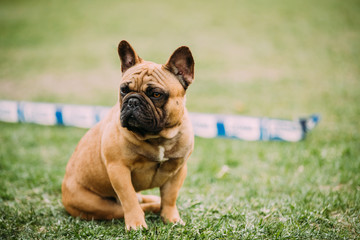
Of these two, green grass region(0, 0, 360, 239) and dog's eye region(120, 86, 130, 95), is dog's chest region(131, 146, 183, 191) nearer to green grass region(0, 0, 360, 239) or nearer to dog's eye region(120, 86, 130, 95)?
green grass region(0, 0, 360, 239)

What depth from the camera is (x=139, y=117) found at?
10.4 feet

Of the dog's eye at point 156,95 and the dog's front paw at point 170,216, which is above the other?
the dog's eye at point 156,95

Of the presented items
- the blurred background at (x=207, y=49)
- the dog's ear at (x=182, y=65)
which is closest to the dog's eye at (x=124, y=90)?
the dog's ear at (x=182, y=65)

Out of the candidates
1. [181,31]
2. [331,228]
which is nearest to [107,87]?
[181,31]

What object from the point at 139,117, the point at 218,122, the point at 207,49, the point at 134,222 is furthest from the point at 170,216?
the point at 207,49

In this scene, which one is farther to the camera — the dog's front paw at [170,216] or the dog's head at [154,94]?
Result: the dog's front paw at [170,216]

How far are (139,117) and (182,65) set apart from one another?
32.1 inches

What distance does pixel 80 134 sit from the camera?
8.16 metres

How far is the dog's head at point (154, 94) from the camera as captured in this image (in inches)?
128

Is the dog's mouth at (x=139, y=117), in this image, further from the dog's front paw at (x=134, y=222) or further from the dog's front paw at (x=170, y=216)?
the dog's front paw at (x=170, y=216)

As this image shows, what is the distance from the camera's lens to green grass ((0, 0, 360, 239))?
3.83 metres

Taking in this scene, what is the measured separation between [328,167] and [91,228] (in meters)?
4.34

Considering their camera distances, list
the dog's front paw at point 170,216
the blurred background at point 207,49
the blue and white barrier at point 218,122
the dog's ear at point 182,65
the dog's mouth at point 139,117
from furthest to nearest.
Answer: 1. the blurred background at point 207,49
2. the blue and white barrier at point 218,122
3. the dog's front paw at point 170,216
4. the dog's ear at point 182,65
5. the dog's mouth at point 139,117

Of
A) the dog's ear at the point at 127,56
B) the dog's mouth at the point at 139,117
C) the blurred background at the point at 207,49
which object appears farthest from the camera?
the blurred background at the point at 207,49
